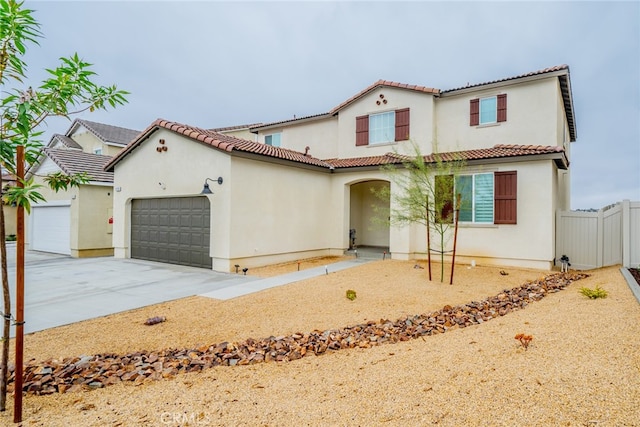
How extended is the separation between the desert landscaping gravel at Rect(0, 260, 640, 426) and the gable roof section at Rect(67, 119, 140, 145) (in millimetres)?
24928

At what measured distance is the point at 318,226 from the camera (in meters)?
14.8

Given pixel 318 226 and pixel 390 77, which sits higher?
pixel 390 77

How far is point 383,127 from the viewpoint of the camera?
15.9 metres

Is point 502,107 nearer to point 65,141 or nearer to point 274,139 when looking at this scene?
point 274,139

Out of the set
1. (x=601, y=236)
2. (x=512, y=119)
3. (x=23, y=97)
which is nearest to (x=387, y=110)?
(x=512, y=119)

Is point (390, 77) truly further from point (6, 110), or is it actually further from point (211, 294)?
point (6, 110)

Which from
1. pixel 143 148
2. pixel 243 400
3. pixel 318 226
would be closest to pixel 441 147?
pixel 318 226

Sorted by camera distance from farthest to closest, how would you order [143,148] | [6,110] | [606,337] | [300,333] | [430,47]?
[430,47] < [143,148] < [300,333] < [606,337] < [6,110]

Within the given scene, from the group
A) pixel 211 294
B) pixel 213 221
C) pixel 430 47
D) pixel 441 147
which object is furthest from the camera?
pixel 430 47

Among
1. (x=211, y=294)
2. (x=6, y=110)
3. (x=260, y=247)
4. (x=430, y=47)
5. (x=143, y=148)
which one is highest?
(x=430, y=47)

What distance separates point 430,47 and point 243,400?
2412 centimetres

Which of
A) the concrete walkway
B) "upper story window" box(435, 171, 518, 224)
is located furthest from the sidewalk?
"upper story window" box(435, 171, 518, 224)

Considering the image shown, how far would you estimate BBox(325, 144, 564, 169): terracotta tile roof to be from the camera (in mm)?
11539

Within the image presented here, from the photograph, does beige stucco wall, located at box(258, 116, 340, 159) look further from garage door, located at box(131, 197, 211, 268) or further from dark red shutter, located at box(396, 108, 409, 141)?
garage door, located at box(131, 197, 211, 268)
